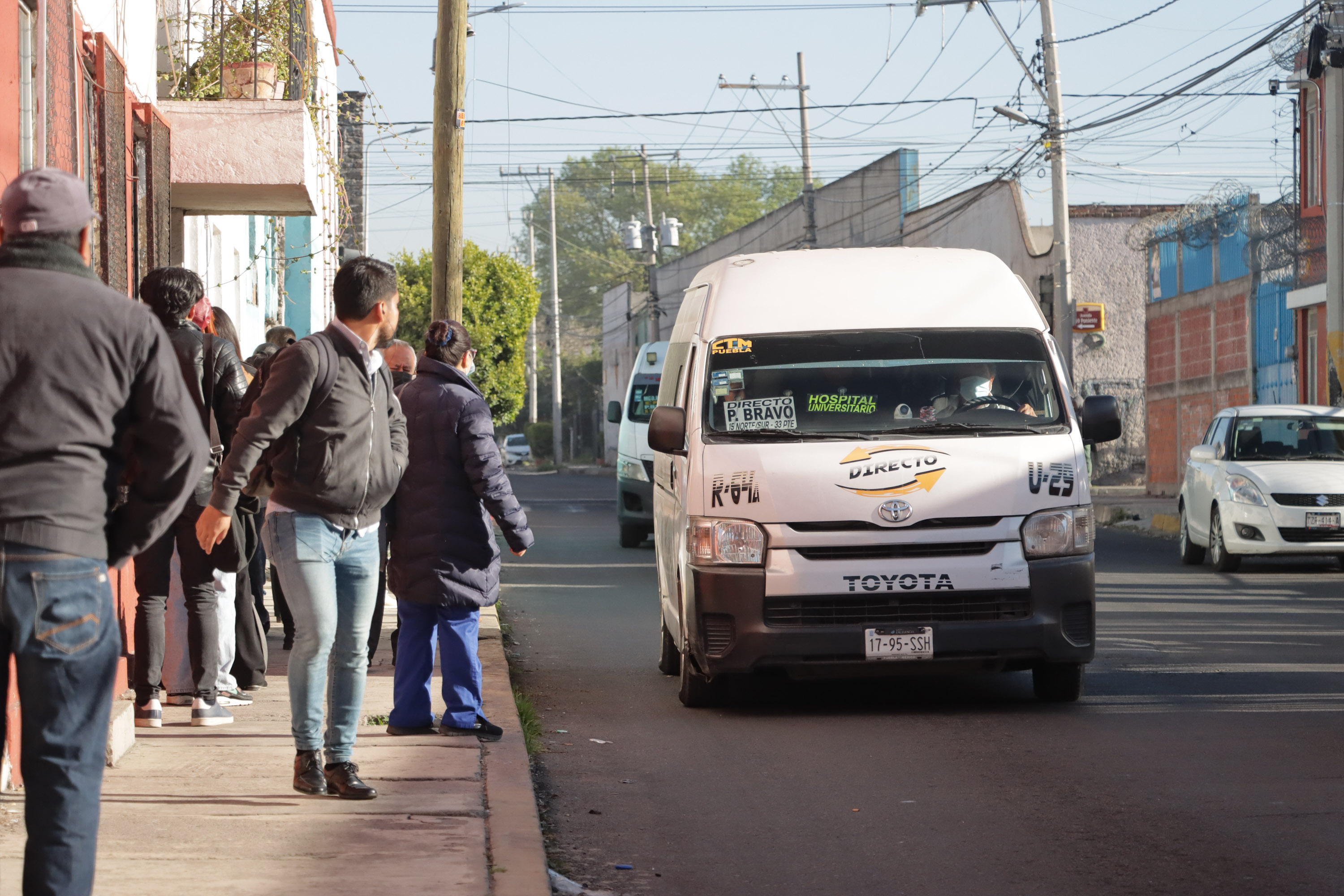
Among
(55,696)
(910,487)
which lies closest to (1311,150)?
(910,487)

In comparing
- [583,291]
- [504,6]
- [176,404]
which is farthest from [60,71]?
[583,291]

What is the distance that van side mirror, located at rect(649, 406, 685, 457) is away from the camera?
879 cm

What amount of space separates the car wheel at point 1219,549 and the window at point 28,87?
507 inches

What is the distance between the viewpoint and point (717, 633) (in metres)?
8.50

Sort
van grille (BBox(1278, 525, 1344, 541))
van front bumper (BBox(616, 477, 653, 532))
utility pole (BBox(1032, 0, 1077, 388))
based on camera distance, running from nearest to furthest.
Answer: van grille (BBox(1278, 525, 1344, 541)) < van front bumper (BBox(616, 477, 653, 532)) < utility pole (BBox(1032, 0, 1077, 388))

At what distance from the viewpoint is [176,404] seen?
3965 mm

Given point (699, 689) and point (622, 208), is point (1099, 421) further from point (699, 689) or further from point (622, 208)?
point (622, 208)

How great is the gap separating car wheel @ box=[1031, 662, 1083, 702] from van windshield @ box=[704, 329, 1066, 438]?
47.6 inches

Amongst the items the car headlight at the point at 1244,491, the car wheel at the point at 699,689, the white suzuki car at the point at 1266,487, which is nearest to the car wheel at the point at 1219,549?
the white suzuki car at the point at 1266,487

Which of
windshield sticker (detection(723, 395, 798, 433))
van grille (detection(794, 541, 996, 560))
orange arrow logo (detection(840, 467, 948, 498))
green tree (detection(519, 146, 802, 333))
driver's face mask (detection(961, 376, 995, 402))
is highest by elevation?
green tree (detection(519, 146, 802, 333))

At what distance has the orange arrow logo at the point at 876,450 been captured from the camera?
333 inches

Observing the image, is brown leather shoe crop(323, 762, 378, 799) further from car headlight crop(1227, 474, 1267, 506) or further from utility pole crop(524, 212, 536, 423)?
utility pole crop(524, 212, 536, 423)

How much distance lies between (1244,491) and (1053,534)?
9103 millimetres

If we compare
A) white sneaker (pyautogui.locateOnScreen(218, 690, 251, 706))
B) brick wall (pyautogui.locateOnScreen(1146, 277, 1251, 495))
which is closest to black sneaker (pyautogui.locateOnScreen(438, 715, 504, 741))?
white sneaker (pyautogui.locateOnScreen(218, 690, 251, 706))
